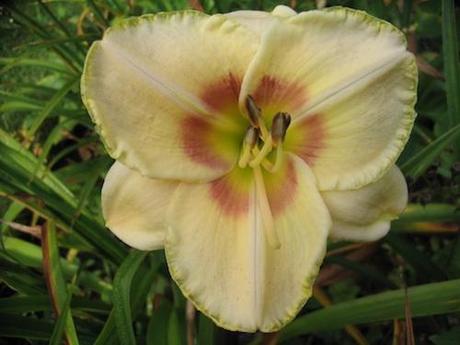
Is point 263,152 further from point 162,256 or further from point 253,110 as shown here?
point 162,256

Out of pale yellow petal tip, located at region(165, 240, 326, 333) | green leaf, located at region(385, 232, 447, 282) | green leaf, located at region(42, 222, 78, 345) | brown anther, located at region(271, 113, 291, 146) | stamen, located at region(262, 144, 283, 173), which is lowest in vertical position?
green leaf, located at region(385, 232, 447, 282)

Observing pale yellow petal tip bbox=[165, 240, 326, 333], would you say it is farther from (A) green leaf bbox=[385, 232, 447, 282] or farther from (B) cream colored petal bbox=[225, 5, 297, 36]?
(A) green leaf bbox=[385, 232, 447, 282]

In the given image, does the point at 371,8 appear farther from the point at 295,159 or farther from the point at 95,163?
the point at 95,163

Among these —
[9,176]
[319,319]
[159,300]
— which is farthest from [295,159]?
[9,176]

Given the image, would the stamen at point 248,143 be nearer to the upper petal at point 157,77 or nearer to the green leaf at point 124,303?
the upper petal at point 157,77

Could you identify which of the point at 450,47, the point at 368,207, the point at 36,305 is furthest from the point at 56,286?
the point at 450,47

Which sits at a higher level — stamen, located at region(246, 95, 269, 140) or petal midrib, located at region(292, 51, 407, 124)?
petal midrib, located at region(292, 51, 407, 124)

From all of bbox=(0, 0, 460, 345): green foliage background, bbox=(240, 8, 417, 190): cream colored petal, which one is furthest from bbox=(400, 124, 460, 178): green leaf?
bbox=(240, 8, 417, 190): cream colored petal

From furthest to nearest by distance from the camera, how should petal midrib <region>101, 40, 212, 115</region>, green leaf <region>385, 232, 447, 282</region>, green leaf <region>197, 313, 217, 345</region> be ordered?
green leaf <region>385, 232, 447, 282</region>, green leaf <region>197, 313, 217, 345</region>, petal midrib <region>101, 40, 212, 115</region>
